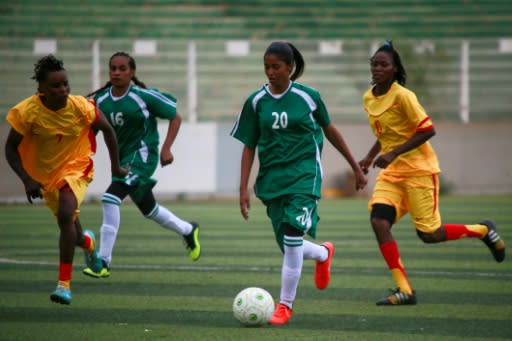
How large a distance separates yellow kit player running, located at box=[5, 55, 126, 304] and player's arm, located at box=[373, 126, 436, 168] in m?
2.10

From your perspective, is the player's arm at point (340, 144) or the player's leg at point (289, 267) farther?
the player's arm at point (340, 144)

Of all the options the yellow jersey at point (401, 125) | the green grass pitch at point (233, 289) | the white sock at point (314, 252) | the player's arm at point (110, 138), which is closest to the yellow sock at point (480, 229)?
the green grass pitch at point (233, 289)

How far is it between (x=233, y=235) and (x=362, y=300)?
5.94 m

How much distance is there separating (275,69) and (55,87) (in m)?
1.67

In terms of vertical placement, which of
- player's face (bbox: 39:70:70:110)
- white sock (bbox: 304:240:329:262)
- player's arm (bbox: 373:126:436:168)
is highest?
player's face (bbox: 39:70:70:110)

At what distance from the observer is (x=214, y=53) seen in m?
23.8

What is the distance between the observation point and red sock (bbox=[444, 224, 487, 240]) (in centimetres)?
860

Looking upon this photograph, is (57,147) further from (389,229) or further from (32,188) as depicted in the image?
(389,229)

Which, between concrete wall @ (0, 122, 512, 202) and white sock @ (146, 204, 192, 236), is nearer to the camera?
white sock @ (146, 204, 192, 236)

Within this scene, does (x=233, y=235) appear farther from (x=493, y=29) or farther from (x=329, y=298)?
(x=493, y=29)

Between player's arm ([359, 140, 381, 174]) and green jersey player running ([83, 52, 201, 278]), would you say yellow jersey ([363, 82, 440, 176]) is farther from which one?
green jersey player running ([83, 52, 201, 278])

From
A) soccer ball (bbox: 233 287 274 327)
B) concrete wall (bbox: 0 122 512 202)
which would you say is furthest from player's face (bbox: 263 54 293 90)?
concrete wall (bbox: 0 122 512 202)

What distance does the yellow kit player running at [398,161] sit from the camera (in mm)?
7992

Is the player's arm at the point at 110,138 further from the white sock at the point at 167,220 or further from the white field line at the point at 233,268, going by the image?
the white field line at the point at 233,268
